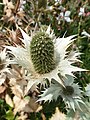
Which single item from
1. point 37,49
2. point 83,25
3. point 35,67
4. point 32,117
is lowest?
point 32,117

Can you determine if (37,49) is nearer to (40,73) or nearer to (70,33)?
(40,73)

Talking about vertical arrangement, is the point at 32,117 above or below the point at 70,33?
below

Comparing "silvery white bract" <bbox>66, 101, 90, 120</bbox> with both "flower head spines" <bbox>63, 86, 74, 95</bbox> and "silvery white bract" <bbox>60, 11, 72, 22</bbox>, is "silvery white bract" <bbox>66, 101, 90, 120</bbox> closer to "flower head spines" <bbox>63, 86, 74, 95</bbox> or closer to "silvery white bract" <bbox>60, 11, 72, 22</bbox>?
"flower head spines" <bbox>63, 86, 74, 95</bbox>

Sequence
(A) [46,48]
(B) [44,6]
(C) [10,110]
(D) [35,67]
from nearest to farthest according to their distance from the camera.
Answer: (A) [46,48] < (D) [35,67] < (C) [10,110] < (B) [44,6]

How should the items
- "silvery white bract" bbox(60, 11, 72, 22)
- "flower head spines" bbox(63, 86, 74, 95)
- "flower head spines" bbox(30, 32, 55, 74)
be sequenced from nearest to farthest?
"flower head spines" bbox(30, 32, 55, 74)
"flower head spines" bbox(63, 86, 74, 95)
"silvery white bract" bbox(60, 11, 72, 22)

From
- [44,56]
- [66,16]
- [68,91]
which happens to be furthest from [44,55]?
[66,16]

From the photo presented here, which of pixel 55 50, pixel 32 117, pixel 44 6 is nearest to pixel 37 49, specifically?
pixel 55 50

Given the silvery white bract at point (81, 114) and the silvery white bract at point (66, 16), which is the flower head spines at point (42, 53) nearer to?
the silvery white bract at point (81, 114)

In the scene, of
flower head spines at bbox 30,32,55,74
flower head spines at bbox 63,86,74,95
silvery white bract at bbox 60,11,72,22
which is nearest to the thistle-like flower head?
flower head spines at bbox 30,32,55,74
